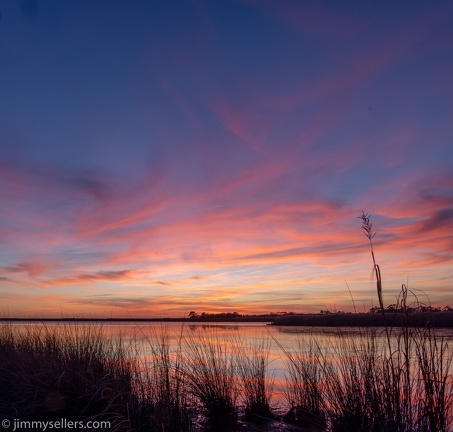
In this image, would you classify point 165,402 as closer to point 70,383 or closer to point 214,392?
point 214,392

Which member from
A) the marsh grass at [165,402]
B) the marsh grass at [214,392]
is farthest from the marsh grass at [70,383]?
the marsh grass at [214,392]

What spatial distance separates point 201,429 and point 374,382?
9.47 ft

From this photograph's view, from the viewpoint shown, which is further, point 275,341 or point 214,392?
point 275,341

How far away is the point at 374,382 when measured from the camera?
16.5 feet

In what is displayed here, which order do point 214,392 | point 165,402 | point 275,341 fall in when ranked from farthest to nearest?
point 275,341 → point 214,392 → point 165,402

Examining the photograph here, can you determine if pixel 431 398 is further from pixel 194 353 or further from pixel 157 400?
pixel 194 353

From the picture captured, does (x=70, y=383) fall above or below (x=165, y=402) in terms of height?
above

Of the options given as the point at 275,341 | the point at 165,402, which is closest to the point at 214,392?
the point at 165,402

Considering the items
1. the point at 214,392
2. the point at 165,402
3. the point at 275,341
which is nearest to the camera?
the point at 165,402

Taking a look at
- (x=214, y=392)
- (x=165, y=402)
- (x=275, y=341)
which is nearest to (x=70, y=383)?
(x=165, y=402)

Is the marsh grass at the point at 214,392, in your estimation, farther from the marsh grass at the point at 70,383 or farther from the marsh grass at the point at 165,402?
the marsh grass at the point at 70,383

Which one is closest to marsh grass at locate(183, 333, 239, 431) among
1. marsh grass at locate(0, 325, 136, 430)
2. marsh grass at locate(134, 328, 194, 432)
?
marsh grass at locate(134, 328, 194, 432)

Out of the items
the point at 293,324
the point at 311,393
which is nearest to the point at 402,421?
the point at 311,393

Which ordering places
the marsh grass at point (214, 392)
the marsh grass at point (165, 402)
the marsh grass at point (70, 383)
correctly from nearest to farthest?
the marsh grass at point (165, 402) → the marsh grass at point (70, 383) → the marsh grass at point (214, 392)
